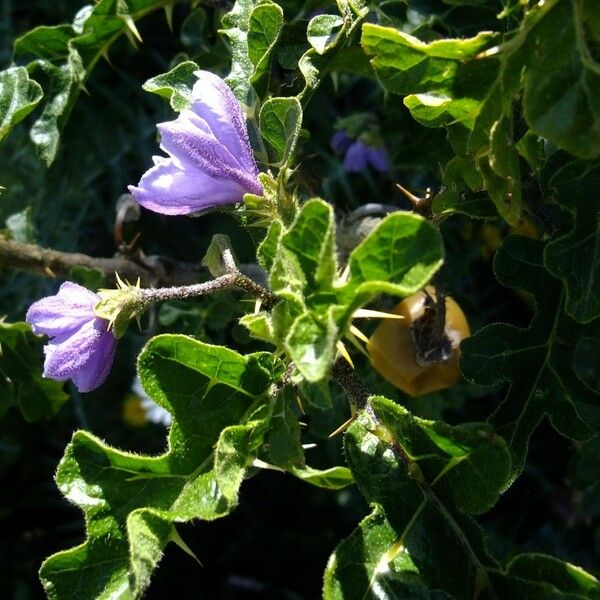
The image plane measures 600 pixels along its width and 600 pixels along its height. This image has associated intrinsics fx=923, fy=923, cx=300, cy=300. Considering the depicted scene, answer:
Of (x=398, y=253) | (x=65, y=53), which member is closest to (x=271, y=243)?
(x=398, y=253)

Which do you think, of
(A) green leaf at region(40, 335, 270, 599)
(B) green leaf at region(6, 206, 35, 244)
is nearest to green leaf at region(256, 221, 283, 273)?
(A) green leaf at region(40, 335, 270, 599)

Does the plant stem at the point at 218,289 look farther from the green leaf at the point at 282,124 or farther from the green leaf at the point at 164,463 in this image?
the green leaf at the point at 282,124

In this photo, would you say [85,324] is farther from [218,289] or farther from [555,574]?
[555,574]

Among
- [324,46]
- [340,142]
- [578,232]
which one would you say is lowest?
[340,142]

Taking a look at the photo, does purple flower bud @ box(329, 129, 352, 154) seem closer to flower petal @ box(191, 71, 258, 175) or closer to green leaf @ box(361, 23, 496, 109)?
flower petal @ box(191, 71, 258, 175)

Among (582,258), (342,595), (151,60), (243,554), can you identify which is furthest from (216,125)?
(243,554)

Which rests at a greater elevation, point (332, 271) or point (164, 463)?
point (332, 271)
